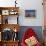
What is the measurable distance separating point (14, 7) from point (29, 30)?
35.3 inches

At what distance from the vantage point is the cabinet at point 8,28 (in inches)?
199

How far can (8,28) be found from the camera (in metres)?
5.14

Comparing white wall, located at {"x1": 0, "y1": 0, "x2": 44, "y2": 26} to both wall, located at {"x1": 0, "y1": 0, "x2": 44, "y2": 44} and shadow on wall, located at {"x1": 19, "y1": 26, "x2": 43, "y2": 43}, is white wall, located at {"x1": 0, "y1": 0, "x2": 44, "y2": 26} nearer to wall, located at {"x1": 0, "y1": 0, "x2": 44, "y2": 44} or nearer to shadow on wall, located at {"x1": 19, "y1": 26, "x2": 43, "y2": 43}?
wall, located at {"x1": 0, "y1": 0, "x2": 44, "y2": 44}

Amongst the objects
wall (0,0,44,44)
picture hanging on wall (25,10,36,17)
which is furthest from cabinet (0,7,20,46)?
picture hanging on wall (25,10,36,17)

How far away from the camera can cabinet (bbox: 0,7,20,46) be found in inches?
199

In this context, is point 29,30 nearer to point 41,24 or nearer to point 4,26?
point 41,24

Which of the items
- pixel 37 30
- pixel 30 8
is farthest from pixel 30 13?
pixel 37 30

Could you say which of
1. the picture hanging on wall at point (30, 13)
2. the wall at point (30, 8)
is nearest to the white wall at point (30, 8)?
the wall at point (30, 8)

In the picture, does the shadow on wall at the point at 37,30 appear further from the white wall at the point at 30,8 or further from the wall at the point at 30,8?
the white wall at the point at 30,8

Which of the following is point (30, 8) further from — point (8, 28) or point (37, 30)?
point (8, 28)

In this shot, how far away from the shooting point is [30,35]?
16.3 feet

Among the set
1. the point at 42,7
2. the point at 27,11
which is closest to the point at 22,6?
the point at 27,11

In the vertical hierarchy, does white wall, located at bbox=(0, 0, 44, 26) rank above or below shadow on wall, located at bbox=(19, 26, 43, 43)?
above

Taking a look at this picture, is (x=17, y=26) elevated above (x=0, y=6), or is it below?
below
